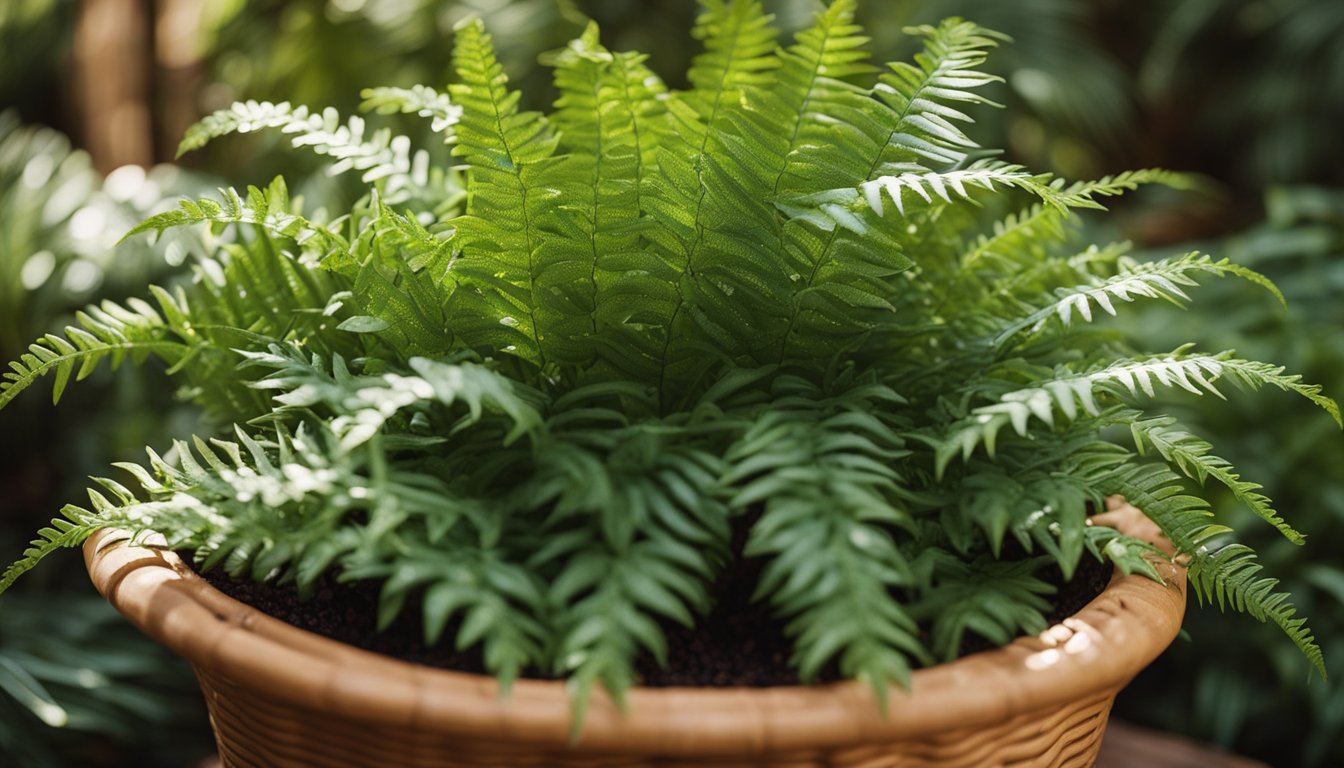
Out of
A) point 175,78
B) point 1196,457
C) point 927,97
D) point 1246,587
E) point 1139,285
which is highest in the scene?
point 927,97

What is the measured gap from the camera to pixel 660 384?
969mm

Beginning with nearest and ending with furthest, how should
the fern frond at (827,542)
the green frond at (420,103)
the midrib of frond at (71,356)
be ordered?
the fern frond at (827,542) → the midrib of frond at (71,356) → the green frond at (420,103)

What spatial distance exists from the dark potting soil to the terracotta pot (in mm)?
50

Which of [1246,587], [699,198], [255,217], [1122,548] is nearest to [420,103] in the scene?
[255,217]

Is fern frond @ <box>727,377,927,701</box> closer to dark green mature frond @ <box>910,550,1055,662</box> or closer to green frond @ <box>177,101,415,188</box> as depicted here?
dark green mature frond @ <box>910,550,1055,662</box>

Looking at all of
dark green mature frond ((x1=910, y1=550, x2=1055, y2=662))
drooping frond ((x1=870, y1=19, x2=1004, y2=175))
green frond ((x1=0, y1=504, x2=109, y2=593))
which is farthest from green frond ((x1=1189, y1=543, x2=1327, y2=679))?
green frond ((x1=0, y1=504, x2=109, y2=593))

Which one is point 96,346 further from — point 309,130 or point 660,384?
point 660,384

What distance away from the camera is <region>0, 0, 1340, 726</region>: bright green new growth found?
30.2 inches

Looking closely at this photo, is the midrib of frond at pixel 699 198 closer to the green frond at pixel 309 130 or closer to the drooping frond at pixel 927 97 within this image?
the drooping frond at pixel 927 97

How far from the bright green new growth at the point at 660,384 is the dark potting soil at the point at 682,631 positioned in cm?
2

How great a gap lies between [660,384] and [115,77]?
230 centimetres

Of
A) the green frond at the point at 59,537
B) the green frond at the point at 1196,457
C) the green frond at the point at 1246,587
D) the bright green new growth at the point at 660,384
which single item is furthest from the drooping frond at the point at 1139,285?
the green frond at the point at 59,537

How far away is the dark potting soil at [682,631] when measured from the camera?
0.80 metres

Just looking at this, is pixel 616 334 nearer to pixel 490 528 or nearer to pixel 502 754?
pixel 490 528
